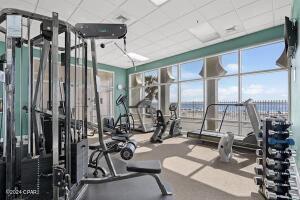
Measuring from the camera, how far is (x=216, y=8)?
367 cm

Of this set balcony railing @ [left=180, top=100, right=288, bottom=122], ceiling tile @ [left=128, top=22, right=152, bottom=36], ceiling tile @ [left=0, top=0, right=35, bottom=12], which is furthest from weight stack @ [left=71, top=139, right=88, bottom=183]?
balcony railing @ [left=180, top=100, right=288, bottom=122]

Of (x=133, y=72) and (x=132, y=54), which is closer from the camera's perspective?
(x=132, y=54)

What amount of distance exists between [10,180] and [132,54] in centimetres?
587

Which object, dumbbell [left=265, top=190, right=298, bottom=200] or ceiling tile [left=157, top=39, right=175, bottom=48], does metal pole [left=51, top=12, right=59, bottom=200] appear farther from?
ceiling tile [left=157, top=39, right=175, bottom=48]

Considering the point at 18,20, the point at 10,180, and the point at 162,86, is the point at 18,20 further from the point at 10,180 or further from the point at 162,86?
the point at 162,86

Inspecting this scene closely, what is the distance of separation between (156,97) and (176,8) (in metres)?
4.77

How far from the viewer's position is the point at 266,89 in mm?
5234

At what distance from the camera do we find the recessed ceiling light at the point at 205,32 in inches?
178

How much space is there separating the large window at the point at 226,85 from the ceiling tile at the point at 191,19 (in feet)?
6.27

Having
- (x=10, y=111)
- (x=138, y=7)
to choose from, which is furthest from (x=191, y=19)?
(x=10, y=111)

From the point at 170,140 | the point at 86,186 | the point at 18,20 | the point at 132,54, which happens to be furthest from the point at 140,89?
the point at 18,20

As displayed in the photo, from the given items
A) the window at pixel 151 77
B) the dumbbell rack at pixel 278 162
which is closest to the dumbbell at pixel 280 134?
the dumbbell rack at pixel 278 162

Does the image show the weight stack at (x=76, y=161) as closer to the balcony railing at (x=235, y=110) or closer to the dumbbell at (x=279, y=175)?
the dumbbell at (x=279, y=175)

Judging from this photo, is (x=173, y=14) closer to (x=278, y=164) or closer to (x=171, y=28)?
(x=171, y=28)
